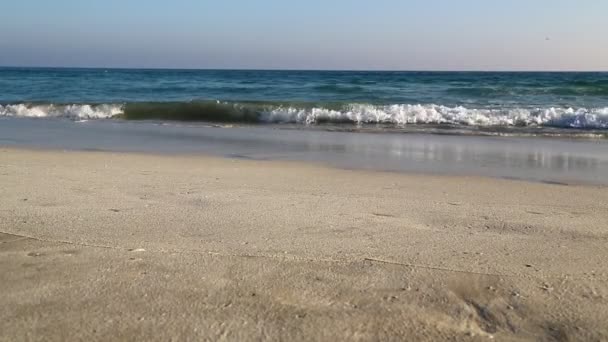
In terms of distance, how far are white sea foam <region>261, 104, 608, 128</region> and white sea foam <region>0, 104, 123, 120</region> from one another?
4.45 m

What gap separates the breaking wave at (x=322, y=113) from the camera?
13828 millimetres

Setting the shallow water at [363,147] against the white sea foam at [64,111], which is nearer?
the shallow water at [363,147]

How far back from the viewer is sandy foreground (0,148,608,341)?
2.23 meters

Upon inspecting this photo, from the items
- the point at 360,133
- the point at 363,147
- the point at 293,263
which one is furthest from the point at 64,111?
the point at 293,263

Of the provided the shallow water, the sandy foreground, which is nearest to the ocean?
the shallow water

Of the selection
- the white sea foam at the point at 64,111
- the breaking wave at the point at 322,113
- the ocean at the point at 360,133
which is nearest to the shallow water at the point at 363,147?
the ocean at the point at 360,133

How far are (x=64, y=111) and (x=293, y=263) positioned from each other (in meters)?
15.6

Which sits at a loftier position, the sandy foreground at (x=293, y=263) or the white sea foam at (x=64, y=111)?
the white sea foam at (x=64, y=111)

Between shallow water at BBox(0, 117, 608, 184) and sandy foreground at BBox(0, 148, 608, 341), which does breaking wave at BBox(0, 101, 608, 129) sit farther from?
sandy foreground at BBox(0, 148, 608, 341)

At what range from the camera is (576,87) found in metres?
25.4

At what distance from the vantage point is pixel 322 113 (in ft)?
50.2

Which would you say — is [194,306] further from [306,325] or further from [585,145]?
[585,145]

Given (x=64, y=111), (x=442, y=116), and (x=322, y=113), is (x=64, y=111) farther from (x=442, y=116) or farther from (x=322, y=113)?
(x=442, y=116)

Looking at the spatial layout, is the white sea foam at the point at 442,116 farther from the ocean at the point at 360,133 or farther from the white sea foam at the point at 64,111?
the white sea foam at the point at 64,111
